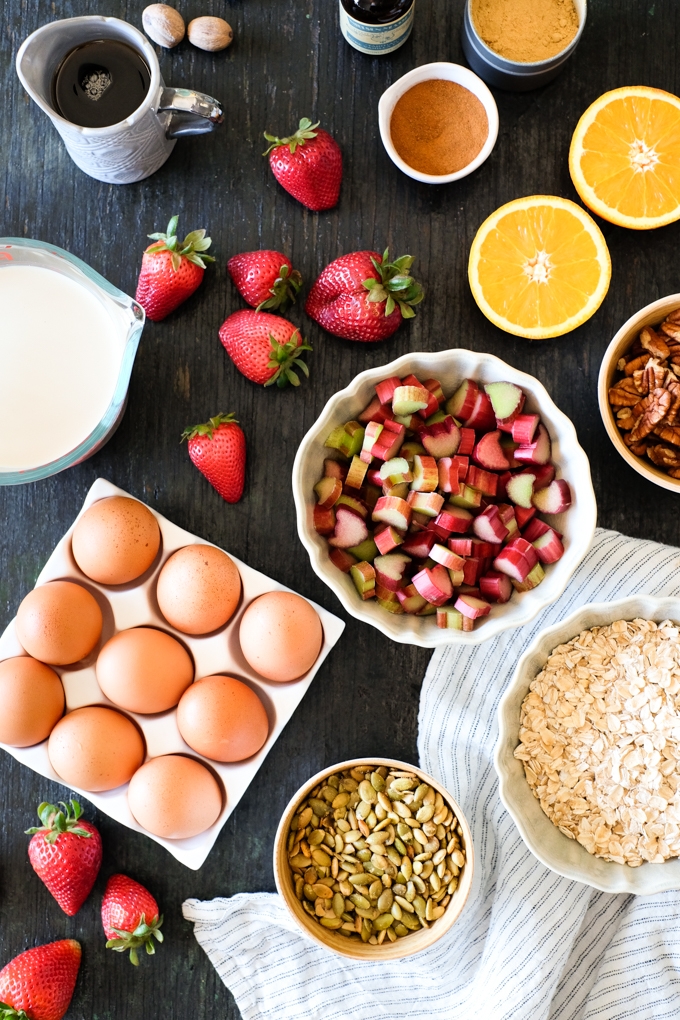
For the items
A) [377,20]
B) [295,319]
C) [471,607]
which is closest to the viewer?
[471,607]

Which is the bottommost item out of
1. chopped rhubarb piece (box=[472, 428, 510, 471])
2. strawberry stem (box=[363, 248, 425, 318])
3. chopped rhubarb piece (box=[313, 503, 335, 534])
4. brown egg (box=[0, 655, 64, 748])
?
brown egg (box=[0, 655, 64, 748])

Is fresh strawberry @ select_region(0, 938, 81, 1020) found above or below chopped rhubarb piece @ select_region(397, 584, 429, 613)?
below

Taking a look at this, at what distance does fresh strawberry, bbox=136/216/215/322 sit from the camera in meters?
1.15

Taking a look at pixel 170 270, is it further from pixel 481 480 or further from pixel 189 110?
pixel 481 480

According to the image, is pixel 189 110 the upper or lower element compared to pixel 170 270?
upper

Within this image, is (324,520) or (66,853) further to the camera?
(66,853)

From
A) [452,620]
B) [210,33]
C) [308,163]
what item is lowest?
[452,620]

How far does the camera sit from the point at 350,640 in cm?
122

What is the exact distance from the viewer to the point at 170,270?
115 cm

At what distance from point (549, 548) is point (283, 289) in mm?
554

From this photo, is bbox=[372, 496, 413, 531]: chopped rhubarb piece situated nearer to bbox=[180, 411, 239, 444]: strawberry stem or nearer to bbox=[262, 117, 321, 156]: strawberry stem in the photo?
bbox=[180, 411, 239, 444]: strawberry stem

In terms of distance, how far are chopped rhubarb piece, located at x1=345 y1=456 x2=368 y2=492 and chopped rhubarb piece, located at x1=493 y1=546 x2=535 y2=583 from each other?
0.72 feet

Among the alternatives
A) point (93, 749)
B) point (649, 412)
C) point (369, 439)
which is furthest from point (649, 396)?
point (93, 749)

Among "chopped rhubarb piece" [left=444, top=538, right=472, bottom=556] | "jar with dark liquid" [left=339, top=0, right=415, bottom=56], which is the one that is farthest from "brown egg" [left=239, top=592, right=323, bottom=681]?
"jar with dark liquid" [left=339, top=0, right=415, bottom=56]
